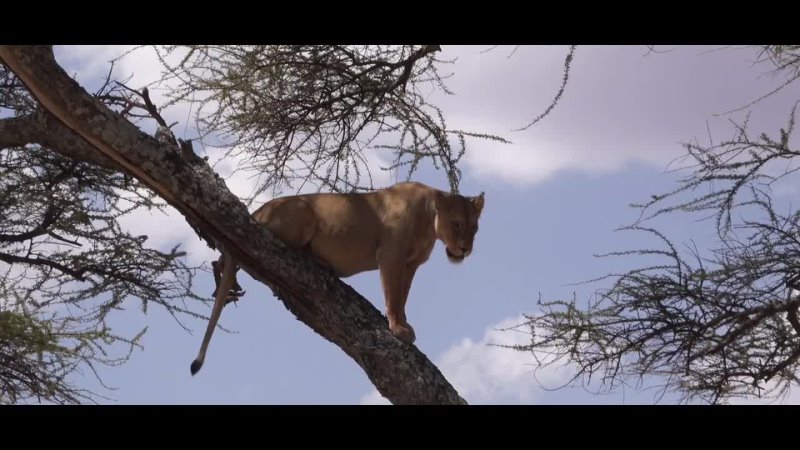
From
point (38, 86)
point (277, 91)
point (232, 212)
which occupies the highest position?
point (277, 91)

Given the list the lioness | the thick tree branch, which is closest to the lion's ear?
the lioness

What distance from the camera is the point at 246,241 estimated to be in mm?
6191

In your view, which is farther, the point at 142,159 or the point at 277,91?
the point at 277,91

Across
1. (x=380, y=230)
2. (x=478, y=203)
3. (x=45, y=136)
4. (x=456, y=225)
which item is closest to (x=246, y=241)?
(x=380, y=230)

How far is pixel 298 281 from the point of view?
6.27 metres

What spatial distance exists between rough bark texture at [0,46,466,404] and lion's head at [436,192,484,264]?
80 cm

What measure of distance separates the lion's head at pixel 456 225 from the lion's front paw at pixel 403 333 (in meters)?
0.73

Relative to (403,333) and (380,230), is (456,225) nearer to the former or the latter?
(380,230)

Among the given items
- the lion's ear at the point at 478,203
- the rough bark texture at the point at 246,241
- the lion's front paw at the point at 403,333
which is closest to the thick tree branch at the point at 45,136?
the rough bark texture at the point at 246,241

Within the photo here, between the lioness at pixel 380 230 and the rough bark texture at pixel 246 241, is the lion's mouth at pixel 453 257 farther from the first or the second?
the rough bark texture at pixel 246 241

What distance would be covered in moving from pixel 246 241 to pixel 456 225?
1560 millimetres
